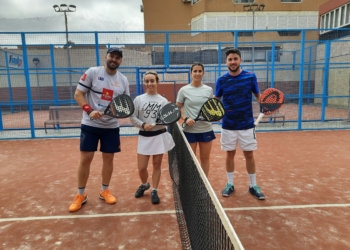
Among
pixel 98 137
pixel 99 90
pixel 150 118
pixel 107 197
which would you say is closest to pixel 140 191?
pixel 107 197

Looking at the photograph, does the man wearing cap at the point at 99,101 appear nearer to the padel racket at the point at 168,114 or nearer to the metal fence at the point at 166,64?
the padel racket at the point at 168,114

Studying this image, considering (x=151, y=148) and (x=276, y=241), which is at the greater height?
(x=151, y=148)

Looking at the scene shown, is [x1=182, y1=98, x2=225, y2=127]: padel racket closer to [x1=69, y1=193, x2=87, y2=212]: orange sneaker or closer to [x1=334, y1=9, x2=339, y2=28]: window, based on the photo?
[x1=69, y1=193, x2=87, y2=212]: orange sneaker

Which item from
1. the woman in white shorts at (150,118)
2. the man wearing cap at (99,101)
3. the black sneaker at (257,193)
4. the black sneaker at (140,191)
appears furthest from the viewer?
the black sneaker at (140,191)

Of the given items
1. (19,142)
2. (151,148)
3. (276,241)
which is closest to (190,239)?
(276,241)

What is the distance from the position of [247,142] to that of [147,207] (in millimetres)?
1629

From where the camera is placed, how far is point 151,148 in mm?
3508

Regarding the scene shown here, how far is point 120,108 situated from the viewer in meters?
3.26

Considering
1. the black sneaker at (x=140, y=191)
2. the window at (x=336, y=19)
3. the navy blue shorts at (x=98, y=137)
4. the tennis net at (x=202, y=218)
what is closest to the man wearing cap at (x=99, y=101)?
the navy blue shorts at (x=98, y=137)

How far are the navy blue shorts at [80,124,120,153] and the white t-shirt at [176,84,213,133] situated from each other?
3.19 feet

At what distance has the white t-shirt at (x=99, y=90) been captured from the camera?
3352 millimetres

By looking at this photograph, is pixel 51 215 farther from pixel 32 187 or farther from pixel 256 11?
pixel 256 11

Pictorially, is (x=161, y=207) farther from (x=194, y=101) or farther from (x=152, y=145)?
(x=194, y=101)

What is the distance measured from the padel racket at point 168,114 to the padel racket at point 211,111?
303mm
